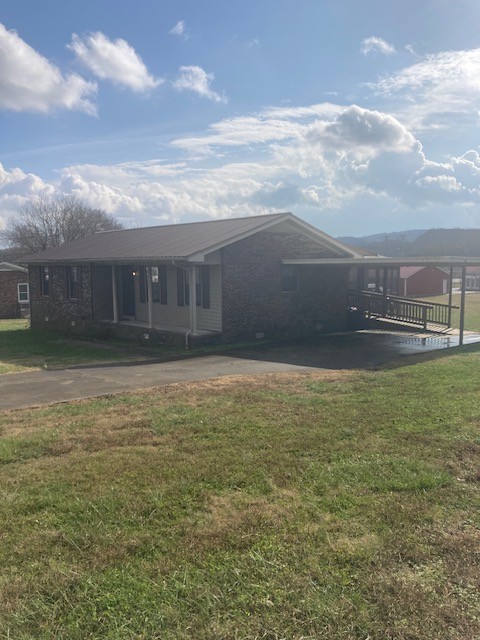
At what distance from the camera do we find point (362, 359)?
45.9 ft

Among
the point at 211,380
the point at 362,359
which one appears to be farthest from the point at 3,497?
the point at 362,359

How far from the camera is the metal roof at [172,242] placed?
1678 centimetres

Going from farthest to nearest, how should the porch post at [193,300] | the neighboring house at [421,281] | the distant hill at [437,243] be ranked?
the distant hill at [437,243], the neighboring house at [421,281], the porch post at [193,300]

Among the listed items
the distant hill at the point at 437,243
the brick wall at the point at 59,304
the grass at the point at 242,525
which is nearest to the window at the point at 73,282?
the brick wall at the point at 59,304

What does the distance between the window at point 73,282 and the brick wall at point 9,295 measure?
11209mm

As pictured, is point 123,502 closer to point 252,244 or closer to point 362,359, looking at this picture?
point 362,359

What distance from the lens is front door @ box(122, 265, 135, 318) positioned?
21.3 m

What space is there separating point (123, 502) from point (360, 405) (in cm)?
465

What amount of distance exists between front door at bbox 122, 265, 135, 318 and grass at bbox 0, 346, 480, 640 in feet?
43.6

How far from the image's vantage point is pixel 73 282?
22078mm

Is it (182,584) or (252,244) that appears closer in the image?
(182,584)

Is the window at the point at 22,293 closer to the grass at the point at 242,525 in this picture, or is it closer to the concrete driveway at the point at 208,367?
the concrete driveway at the point at 208,367

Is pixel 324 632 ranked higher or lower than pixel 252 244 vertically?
lower

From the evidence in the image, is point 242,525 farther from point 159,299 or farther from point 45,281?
Answer: point 45,281
